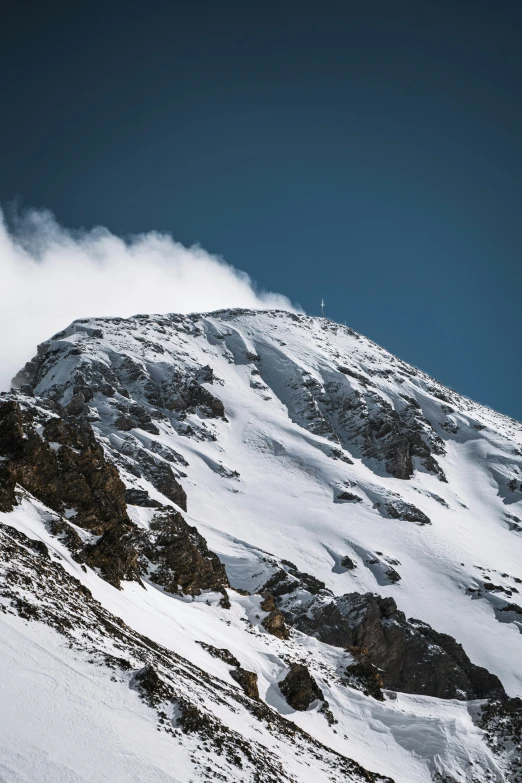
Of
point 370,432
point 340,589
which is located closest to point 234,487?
point 340,589

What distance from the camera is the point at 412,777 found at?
28938mm

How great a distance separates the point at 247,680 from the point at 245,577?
2978cm

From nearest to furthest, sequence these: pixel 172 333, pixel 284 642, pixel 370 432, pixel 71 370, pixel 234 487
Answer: pixel 284 642
pixel 234 487
pixel 71 370
pixel 370 432
pixel 172 333

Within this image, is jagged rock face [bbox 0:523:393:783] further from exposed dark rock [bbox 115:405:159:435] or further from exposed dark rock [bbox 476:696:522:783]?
exposed dark rock [bbox 115:405:159:435]

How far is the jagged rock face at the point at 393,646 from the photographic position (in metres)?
49.2

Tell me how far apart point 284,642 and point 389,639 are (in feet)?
50.6

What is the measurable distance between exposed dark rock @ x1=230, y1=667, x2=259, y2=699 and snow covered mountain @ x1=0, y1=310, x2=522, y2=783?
15 cm

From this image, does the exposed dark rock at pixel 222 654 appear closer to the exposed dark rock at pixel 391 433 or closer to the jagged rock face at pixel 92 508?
the jagged rock face at pixel 92 508

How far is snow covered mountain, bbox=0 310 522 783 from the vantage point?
1606 cm

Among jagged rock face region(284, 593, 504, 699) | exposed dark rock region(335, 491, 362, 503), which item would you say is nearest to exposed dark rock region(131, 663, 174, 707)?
jagged rock face region(284, 593, 504, 699)

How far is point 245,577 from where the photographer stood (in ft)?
194

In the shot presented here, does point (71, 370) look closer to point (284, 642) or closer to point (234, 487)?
point (234, 487)

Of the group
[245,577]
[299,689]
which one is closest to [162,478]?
[245,577]

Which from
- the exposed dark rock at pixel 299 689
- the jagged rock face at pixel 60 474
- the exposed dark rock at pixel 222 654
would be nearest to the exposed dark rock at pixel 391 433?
the jagged rock face at pixel 60 474
